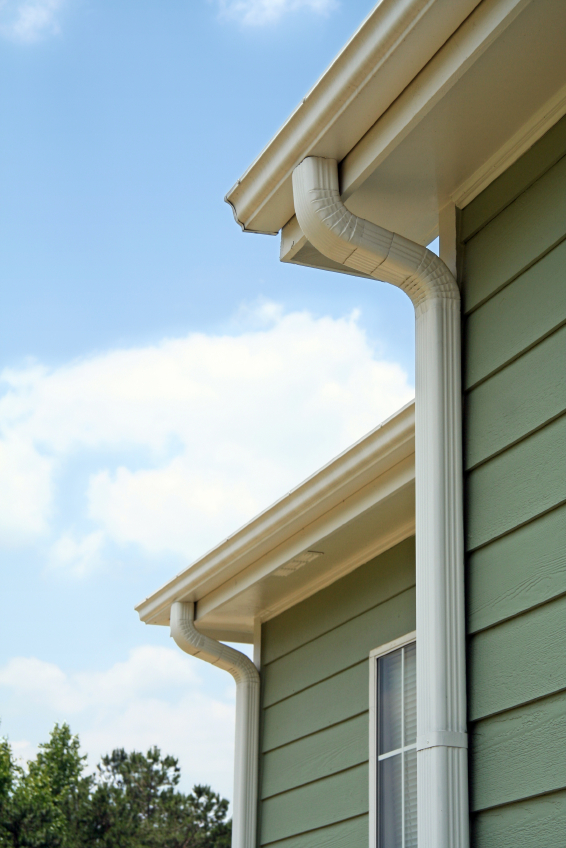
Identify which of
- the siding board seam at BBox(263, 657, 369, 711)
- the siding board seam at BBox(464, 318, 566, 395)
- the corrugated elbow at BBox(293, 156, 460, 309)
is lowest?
the siding board seam at BBox(263, 657, 369, 711)

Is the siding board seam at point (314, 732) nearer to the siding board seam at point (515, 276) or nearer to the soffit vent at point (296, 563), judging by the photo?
the soffit vent at point (296, 563)

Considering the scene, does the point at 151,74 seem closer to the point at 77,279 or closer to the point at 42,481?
the point at 77,279

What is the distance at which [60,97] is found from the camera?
34000 mm

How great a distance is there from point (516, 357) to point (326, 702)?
107 inches

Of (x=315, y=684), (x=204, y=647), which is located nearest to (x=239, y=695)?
(x=204, y=647)

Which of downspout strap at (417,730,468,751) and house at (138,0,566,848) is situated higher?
house at (138,0,566,848)

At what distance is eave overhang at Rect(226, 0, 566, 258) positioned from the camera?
2494 mm

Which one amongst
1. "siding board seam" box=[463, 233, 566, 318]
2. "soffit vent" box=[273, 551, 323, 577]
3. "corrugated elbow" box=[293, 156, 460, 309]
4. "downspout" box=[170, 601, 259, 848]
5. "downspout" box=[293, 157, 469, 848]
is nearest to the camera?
"downspout" box=[293, 157, 469, 848]

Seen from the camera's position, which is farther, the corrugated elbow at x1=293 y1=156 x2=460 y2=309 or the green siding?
the corrugated elbow at x1=293 y1=156 x2=460 y2=309

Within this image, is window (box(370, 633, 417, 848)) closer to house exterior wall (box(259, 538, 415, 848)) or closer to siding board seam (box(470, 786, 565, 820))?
house exterior wall (box(259, 538, 415, 848))

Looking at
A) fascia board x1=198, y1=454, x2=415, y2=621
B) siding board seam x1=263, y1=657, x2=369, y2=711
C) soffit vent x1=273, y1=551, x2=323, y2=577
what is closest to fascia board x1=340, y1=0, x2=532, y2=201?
fascia board x1=198, y1=454, x2=415, y2=621

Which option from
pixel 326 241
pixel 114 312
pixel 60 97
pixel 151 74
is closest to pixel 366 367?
pixel 114 312

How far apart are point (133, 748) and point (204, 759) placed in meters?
2.41

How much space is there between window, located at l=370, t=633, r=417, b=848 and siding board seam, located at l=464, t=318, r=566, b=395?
171cm
